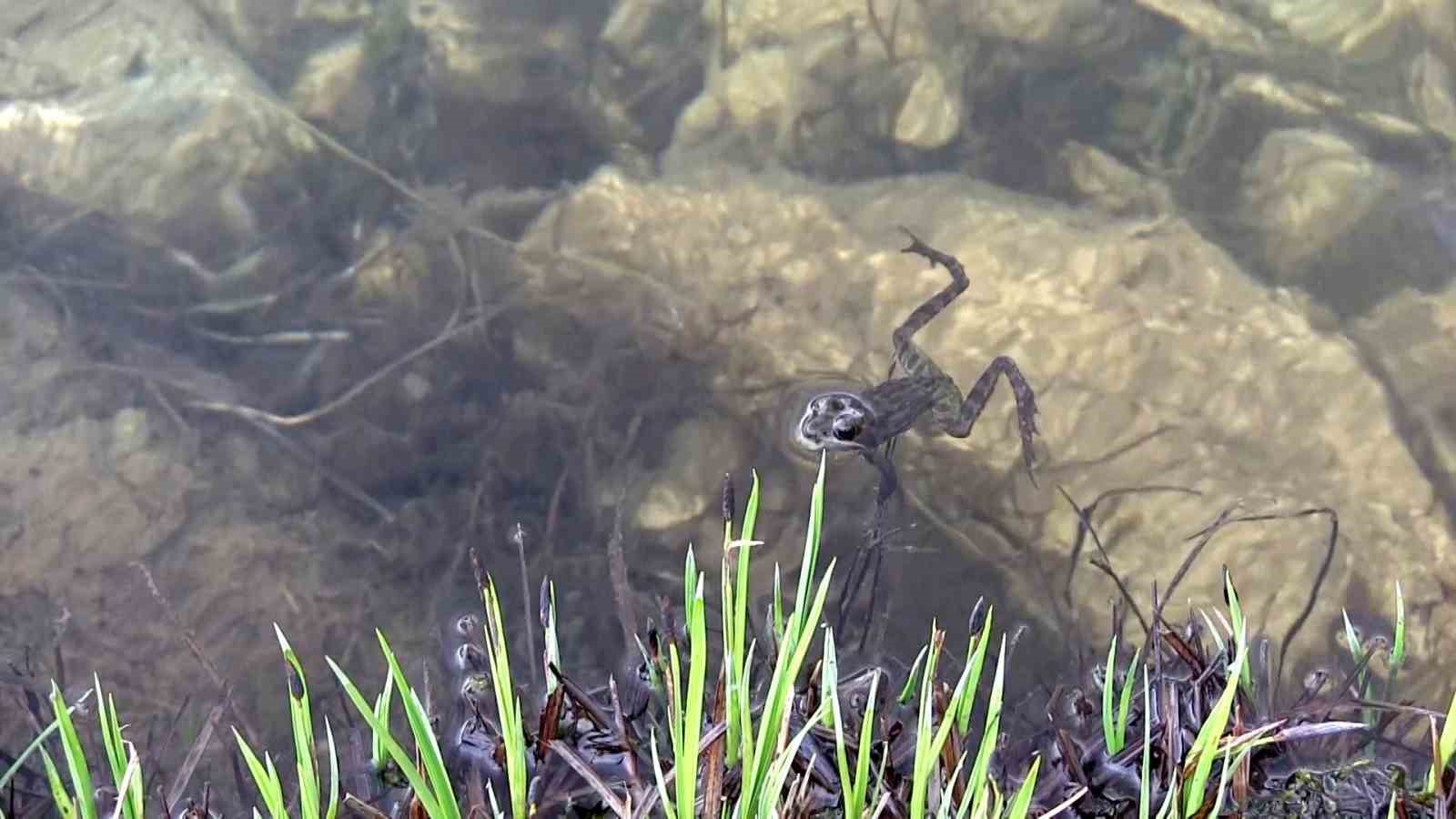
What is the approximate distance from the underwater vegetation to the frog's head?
5.04 ft

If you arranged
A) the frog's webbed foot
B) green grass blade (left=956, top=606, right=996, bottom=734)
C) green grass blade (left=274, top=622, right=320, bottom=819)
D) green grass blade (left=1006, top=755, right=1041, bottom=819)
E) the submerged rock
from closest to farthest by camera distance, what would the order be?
green grass blade (left=1006, top=755, right=1041, bottom=819) → green grass blade (left=274, top=622, right=320, bottom=819) → green grass blade (left=956, top=606, right=996, bottom=734) → the submerged rock → the frog's webbed foot

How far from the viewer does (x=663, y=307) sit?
4.61 meters

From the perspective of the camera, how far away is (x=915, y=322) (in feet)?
14.8

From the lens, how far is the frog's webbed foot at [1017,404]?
14.0ft

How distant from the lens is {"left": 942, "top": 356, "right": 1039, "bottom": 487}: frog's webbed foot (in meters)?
4.26

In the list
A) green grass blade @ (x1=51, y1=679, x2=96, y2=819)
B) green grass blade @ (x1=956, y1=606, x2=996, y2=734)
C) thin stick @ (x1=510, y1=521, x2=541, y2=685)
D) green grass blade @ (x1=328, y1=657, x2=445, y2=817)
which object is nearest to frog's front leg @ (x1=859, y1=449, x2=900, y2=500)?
thin stick @ (x1=510, y1=521, x2=541, y2=685)

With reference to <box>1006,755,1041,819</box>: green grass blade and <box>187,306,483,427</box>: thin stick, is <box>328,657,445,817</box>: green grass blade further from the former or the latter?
<box>187,306,483,427</box>: thin stick

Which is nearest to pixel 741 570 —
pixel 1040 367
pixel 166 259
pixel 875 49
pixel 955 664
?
pixel 955 664

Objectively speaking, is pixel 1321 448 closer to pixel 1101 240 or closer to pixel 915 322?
pixel 1101 240

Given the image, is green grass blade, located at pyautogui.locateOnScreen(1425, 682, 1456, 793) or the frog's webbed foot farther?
the frog's webbed foot

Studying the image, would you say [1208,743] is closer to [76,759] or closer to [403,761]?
[403,761]

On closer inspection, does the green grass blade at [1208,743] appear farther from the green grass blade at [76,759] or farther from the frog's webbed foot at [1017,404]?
the frog's webbed foot at [1017,404]

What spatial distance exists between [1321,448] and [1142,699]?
234 centimetres

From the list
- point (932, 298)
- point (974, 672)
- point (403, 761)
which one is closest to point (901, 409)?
point (932, 298)
